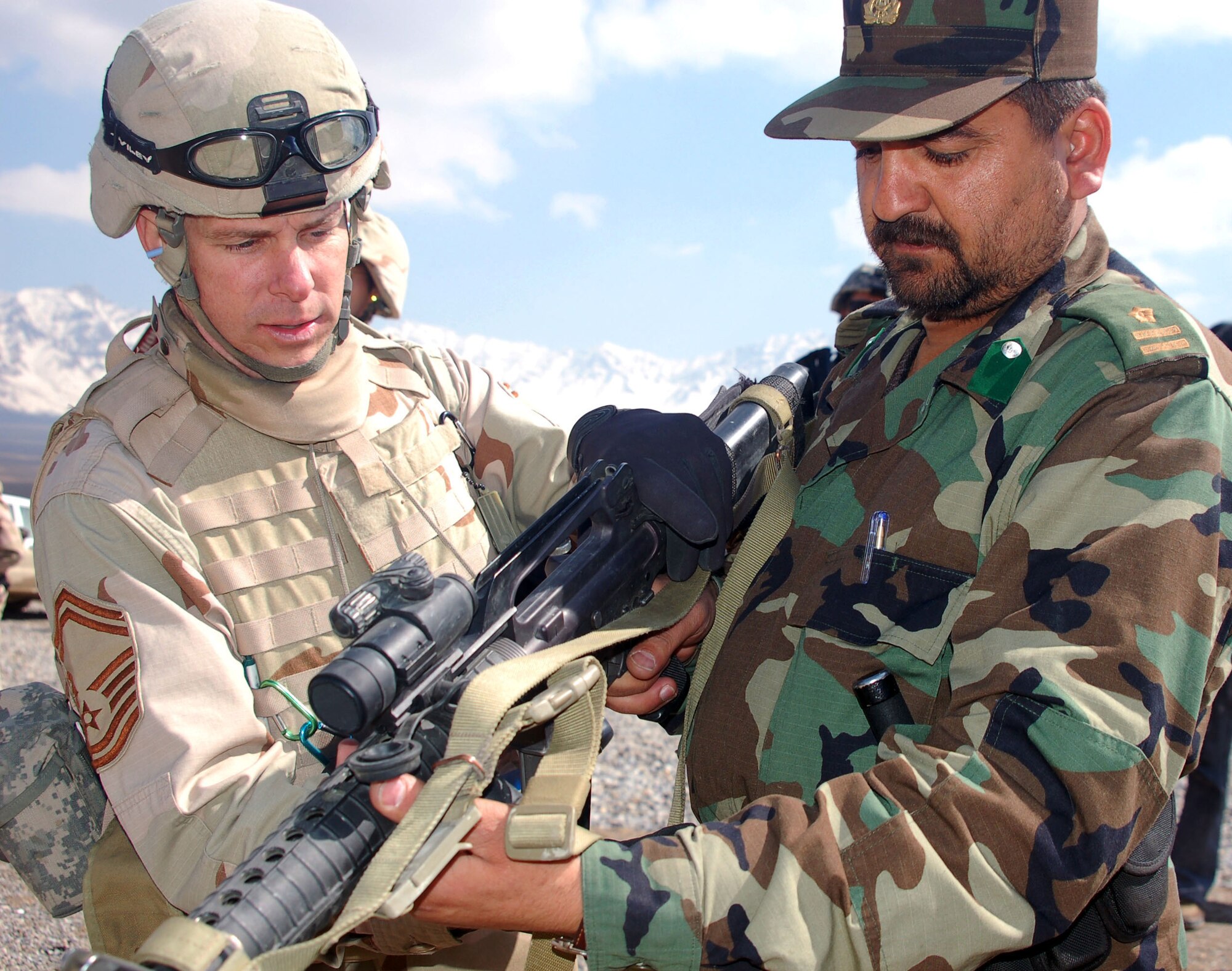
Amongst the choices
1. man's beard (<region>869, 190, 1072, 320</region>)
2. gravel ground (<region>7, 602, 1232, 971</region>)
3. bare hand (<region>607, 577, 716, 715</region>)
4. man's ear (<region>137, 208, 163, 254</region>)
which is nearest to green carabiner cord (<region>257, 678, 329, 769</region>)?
bare hand (<region>607, 577, 716, 715</region>)

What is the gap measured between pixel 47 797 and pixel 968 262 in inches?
105

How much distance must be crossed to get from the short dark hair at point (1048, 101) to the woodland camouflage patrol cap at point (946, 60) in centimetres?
2

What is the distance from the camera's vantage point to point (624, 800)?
25.0ft

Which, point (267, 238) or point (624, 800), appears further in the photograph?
point (624, 800)

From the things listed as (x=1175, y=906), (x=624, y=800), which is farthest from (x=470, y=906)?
(x=624, y=800)

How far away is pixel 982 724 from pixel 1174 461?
1.90 ft

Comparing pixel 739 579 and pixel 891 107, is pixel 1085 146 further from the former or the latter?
pixel 739 579

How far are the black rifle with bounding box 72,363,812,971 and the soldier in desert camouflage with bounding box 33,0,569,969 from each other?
1.49ft

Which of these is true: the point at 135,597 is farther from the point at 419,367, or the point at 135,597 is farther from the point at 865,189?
the point at 865,189

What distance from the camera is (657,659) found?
8.43 feet

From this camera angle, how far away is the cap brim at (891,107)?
2.14 metres

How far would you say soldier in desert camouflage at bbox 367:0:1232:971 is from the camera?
5.30 ft

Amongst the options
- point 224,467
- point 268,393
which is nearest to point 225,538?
point 224,467

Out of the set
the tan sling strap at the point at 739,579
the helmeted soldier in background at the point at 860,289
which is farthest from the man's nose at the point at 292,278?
the helmeted soldier in background at the point at 860,289
